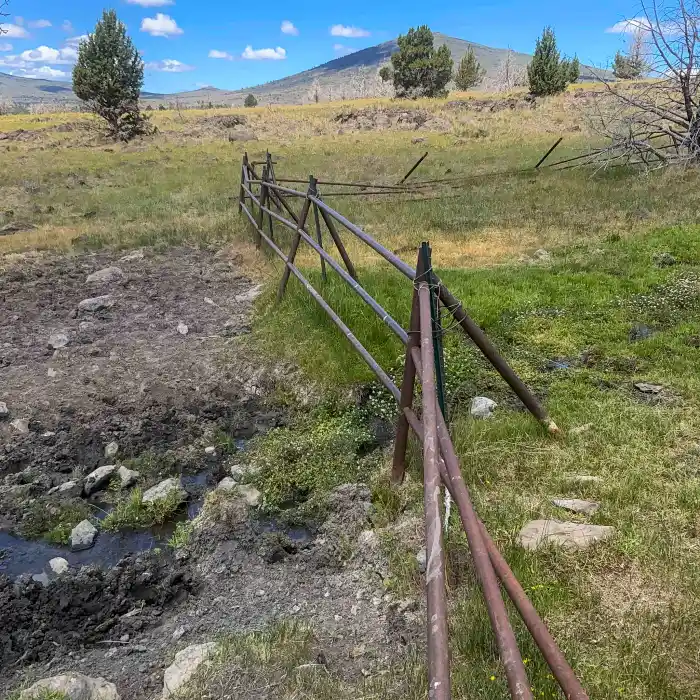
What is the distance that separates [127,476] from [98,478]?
0.21 meters

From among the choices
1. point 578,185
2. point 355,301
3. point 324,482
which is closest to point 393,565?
point 324,482

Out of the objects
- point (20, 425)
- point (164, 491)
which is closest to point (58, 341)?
point (20, 425)

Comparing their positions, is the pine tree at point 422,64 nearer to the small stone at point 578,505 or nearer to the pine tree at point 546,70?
the pine tree at point 546,70

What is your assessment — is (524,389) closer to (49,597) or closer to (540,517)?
(540,517)

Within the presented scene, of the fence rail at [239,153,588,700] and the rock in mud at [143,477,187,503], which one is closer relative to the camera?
the fence rail at [239,153,588,700]

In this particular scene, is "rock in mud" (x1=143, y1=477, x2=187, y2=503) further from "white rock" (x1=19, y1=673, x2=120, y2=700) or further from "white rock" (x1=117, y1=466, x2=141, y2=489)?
"white rock" (x1=19, y1=673, x2=120, y2=700)

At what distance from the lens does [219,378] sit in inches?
234

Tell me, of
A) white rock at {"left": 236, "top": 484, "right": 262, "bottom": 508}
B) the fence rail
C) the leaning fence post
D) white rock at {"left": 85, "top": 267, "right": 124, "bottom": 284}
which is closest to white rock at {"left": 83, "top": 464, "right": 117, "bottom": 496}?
white rock at {"left": 236, "top": 484, "right": 262, "bottom": 508}

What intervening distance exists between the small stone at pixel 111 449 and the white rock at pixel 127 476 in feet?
0.85

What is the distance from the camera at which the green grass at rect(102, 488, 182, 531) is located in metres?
4.07

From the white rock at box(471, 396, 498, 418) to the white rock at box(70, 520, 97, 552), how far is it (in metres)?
2.97

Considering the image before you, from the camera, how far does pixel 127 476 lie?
14.9 feet

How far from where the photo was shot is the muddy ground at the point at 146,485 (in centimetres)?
293

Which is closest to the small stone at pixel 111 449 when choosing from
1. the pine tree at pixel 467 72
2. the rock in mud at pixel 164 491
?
the rock in mud at pixel 164 491
